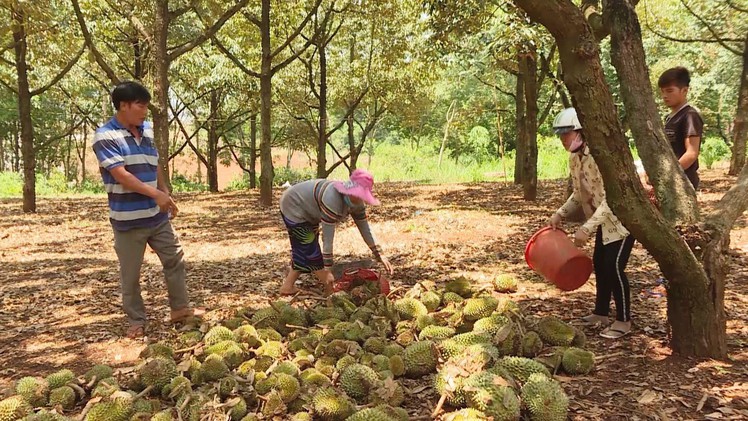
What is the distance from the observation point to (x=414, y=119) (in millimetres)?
20531

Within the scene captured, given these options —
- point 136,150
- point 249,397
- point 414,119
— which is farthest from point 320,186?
point 414,119

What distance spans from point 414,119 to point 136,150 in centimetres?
1732

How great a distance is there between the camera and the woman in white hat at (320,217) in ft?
14.0

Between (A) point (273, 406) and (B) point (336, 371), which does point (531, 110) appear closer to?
(B) point (336, 371)

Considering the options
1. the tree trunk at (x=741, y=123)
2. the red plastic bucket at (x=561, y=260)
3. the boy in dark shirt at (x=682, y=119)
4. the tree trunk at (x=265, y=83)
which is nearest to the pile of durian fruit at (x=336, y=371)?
the red plastic bucket at (x=561, y=260)

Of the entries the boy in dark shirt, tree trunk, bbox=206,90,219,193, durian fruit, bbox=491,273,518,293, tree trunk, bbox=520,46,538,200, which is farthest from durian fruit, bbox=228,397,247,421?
tree trunk, bbox=206,90,219,193

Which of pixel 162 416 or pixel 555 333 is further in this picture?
pixel 555 333

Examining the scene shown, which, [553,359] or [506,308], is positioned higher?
[506,308]

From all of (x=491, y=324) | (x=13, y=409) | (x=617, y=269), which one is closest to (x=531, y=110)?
(x=617, y=269)

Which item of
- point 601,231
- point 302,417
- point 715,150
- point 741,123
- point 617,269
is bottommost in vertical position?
point 302,417

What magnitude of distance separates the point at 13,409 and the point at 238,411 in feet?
3.45

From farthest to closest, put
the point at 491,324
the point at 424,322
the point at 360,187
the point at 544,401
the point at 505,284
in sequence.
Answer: the point at 505,284 < the point at 360,187 < the point at 424,322 < the point at 491,324 < the point at 544,401

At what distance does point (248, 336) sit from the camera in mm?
3262

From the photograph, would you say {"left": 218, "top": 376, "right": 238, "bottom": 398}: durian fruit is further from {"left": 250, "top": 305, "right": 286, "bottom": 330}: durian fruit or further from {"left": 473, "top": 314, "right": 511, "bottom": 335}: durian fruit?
{"left": 473, "top": 314, "right": 511, "bottom": 335}: durian fruit
